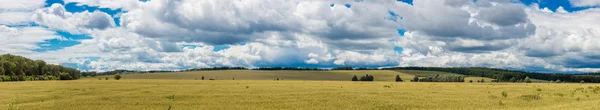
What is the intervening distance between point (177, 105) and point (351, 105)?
36.6 feet

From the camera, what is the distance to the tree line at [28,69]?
116 metres

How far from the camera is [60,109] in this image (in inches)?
1067

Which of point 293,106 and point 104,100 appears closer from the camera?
point 293,106

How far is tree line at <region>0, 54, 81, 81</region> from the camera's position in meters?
116

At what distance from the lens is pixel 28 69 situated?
126438mm

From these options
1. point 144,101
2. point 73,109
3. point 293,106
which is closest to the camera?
point 73,109

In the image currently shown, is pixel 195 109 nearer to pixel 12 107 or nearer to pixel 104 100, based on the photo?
pixel 104 100

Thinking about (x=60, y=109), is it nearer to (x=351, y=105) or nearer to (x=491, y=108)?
(x=351, y=105)

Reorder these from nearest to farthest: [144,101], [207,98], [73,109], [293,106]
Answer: [73,109]
[293,106]
[144,101]
[207,98]

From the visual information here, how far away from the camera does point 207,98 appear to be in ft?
113

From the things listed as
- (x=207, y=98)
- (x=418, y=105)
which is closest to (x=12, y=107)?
(x=207, y=98)

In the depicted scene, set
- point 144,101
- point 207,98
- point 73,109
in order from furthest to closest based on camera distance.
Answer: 1. point 207,98
2. point 144,101
3. point 73,109

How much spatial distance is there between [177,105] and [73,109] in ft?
19.5

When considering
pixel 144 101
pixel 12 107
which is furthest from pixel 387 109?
pixel 12 107
